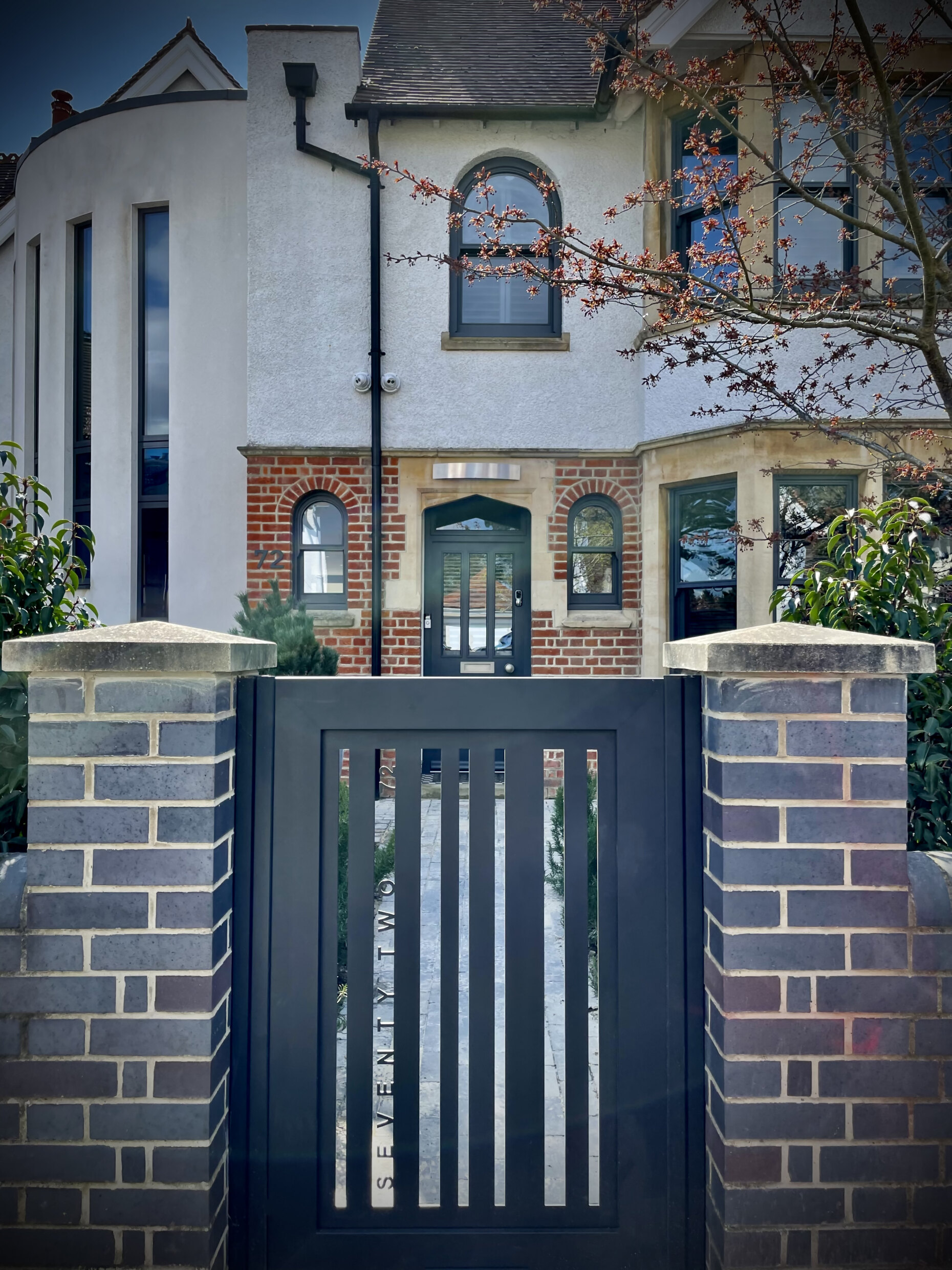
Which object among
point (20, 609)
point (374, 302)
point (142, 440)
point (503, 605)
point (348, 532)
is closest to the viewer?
point (20, 609)

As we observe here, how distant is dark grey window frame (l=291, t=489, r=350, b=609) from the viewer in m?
7.21

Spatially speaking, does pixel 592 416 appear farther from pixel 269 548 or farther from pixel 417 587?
pixel 269 548

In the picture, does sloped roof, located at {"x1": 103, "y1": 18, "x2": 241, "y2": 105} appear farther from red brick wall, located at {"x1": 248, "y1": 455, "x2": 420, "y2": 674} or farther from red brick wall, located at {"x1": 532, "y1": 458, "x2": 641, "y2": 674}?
red brick wall, located at {"x1": 532, "y1": 458, "x2": 641, "y2": 674}

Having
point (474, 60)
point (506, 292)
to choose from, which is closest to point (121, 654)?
point (506, 292)

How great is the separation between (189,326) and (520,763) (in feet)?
24.3

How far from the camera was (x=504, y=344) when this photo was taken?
23.1ft

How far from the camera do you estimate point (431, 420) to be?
7059 mm

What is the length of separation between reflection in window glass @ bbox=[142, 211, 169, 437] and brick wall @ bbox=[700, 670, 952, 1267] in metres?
7.94

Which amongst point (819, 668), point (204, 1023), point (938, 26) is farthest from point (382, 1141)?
point (938, 26)

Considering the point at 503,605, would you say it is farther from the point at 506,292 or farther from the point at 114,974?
the point at 114,974

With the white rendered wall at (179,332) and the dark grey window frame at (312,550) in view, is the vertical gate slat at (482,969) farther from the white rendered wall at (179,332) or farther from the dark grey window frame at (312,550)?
the white rendered wall at (179,332)

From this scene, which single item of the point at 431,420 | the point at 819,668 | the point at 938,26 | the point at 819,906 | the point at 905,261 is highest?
the point at 938,26

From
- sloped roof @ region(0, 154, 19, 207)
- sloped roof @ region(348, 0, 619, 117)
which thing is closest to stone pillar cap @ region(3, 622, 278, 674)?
sloped roof @ region(348, 0, 619, 117)

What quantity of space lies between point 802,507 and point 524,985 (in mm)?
5591
